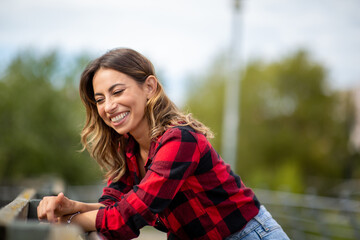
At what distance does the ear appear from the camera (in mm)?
2135

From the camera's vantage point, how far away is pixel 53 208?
1670mm

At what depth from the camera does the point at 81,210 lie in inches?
74.6

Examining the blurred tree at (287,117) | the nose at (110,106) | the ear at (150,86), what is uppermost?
the ear at (150,86)

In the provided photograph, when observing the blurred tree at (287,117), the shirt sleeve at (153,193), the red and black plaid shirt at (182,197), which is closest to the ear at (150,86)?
the red and black plaid shirt at (182,197)

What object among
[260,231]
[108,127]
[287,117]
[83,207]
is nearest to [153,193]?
[83,207]

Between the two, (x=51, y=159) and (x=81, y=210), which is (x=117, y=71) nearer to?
(x=81, y=210)

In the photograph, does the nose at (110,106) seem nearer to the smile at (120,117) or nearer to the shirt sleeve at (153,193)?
the smile at (120,117)

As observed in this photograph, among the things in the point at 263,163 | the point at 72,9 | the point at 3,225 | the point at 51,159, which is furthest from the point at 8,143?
the point at 72,9

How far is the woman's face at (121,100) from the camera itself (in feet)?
6.66

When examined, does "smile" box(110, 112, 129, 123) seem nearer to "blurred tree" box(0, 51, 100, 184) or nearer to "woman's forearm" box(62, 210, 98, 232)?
"woman's forearm" box(62, 210, 98, 232)

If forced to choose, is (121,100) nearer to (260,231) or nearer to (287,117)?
(260,231)

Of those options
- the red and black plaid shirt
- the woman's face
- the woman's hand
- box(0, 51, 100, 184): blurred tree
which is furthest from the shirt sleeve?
box(0, 51, 100, 184): blurred tree

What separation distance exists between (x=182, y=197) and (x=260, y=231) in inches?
16.1

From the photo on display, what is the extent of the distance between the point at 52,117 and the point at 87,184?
412cm
